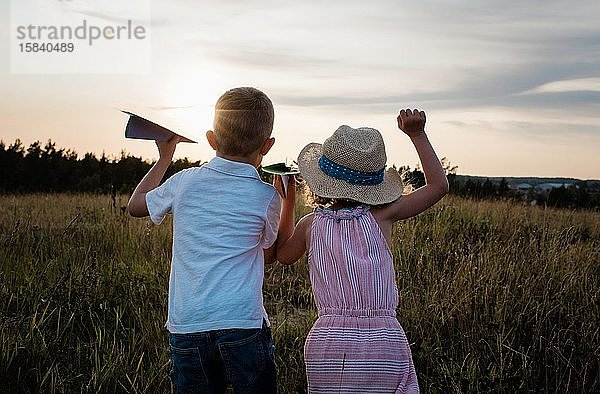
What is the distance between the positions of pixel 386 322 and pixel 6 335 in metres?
2.11

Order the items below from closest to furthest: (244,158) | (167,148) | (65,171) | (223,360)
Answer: (223,360) < (244,158) < (167,148) < (65,171)

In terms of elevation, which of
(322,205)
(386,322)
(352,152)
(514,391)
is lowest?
(514,391)

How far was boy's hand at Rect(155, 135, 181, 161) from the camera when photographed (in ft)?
9.84

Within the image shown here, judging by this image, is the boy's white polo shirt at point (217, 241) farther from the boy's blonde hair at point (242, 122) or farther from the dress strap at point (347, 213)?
the dress strap at point (347, 213)

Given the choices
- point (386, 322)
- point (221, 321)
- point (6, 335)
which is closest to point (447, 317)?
point (386, 322)

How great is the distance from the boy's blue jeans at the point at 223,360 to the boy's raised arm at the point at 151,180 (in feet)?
1.69

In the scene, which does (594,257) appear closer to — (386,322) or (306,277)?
(306,277)

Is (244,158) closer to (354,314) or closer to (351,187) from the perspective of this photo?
(351,187)

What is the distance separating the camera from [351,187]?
115 inches

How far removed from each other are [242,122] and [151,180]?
0.49m

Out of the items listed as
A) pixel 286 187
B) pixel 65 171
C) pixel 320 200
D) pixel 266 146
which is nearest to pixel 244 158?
pixel 266 146

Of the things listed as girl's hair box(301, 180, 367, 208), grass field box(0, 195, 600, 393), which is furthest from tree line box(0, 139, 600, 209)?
girl's hair box(301, 180, 367, 208)

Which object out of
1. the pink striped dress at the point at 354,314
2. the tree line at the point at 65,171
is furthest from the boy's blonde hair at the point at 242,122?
the tree line at the point at 65,171

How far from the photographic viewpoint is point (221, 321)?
8.61 feet
